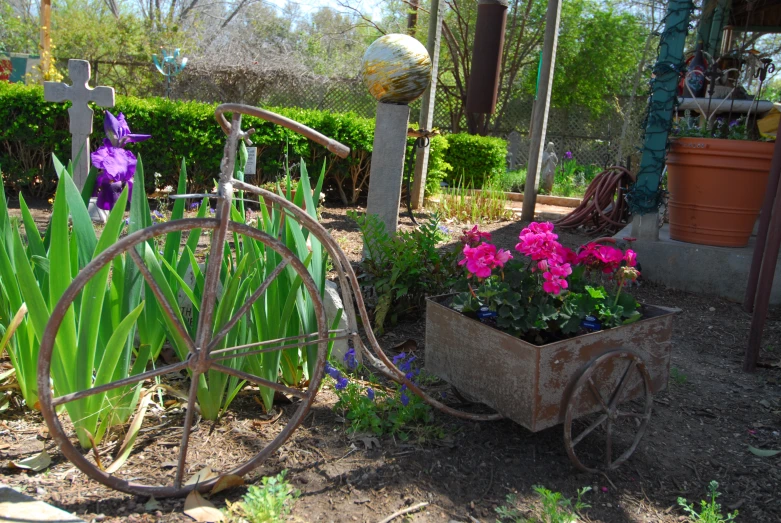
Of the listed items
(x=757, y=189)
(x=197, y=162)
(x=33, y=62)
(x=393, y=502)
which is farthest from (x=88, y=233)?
(x=33, y=62)

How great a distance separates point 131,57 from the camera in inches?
603

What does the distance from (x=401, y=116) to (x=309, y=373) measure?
2021 millimetres

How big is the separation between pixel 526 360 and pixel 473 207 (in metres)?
4.88

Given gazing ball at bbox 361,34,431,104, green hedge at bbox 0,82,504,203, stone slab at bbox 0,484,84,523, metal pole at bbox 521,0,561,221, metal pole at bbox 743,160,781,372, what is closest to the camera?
stone slab at bbox 0,484,84,523

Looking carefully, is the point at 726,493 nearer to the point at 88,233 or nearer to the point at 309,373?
the point at 309,373

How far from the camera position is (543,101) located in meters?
6.62

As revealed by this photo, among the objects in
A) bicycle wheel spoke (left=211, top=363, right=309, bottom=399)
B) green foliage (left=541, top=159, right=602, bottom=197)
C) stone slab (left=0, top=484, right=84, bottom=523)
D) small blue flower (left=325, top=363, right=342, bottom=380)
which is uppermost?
green foliage (left=541, top=159, right=602, bottom=197)

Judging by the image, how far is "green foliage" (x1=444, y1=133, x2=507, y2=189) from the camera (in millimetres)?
9773

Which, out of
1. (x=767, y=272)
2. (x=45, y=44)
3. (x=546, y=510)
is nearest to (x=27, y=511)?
(x=546, y=510)

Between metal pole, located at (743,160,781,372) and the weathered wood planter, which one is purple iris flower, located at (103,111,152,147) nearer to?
the weathered wood planter

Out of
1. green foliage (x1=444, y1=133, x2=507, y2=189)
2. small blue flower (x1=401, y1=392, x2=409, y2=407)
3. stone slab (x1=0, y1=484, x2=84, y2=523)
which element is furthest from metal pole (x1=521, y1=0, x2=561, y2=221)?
stone slab (x1=0, y1=484, x2=84, y2=523)

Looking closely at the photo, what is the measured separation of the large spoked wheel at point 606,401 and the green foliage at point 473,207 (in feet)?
15.0

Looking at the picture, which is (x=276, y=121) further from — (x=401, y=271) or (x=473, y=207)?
(x=473, y=207)

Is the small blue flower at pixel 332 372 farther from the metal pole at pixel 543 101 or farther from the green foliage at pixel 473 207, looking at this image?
the metal pole at pixel 543 101
